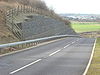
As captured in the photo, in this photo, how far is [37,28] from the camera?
5509 cm

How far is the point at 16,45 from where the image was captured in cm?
3281

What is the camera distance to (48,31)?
210 ft

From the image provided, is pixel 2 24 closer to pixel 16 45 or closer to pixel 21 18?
pixel 21 18

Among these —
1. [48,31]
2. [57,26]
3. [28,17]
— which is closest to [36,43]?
[28,17]

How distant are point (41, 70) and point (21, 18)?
34863 millimetres

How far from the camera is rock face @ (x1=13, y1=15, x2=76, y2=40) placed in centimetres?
4601

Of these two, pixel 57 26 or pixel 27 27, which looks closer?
pixel 27 27

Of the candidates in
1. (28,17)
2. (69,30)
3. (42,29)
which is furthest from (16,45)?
(69,30)

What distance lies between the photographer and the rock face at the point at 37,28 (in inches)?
1811

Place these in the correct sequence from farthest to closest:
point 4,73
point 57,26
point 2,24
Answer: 1. point 57,26
2. point 2,24
3. point 4,73

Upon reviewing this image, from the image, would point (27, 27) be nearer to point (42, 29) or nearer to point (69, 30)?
point (42, 29)

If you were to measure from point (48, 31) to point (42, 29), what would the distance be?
198 inches

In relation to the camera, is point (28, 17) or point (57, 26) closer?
point (28, 17)

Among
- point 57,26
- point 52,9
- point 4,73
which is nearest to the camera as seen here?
Answer: point 4,73
